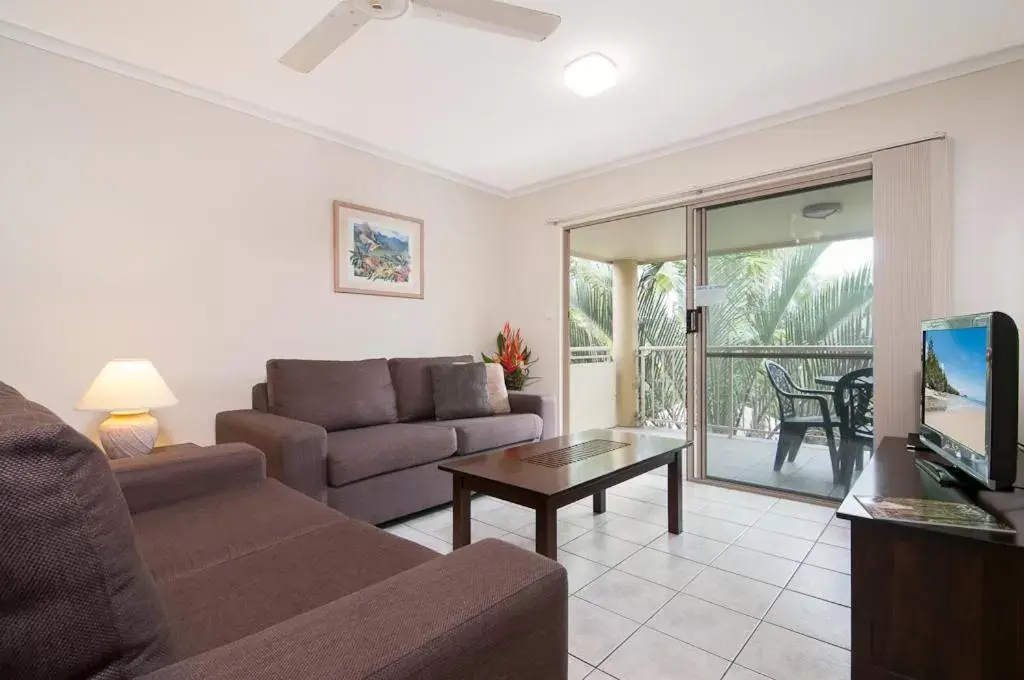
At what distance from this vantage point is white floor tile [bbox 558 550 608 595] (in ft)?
6.71

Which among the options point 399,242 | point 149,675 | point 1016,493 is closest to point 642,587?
point 1016,493

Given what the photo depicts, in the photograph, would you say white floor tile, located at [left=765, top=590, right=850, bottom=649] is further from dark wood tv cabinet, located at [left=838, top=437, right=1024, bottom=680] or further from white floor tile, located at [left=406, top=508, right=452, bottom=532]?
white floor tile, located at [left=406, top=508, right=452, bottom=532]

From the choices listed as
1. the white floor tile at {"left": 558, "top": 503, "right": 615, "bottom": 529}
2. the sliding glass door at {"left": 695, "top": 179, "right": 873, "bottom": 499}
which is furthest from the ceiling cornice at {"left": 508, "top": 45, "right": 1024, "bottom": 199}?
the white floor tile at {"left": 558, "top": 503, "right": 615, "bottom": 529}

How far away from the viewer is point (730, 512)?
2924mm

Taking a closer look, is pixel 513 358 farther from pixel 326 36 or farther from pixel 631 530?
pixel 326 36

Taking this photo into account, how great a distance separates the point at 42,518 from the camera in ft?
1.77

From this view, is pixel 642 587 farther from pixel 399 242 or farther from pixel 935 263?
pixel 399 242

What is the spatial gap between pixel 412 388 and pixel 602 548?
5.55 ft

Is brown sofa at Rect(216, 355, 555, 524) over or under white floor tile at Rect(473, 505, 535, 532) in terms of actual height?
over

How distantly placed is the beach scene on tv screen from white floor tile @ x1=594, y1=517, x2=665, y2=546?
131 centimetres

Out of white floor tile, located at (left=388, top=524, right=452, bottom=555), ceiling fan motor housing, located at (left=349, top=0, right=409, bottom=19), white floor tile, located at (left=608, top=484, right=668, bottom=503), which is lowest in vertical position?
white floor tile, located at (left=608, top=484, right=668, bottom=503)

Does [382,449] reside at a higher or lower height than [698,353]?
lower

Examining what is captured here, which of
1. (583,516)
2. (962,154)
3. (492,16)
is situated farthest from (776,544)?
(492,16)

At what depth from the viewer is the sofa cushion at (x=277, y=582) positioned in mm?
952
